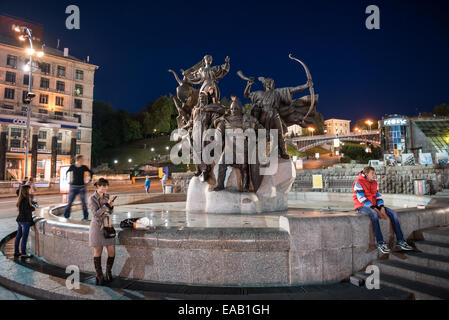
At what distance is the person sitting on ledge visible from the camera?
4676 mm

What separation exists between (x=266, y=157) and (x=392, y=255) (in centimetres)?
480

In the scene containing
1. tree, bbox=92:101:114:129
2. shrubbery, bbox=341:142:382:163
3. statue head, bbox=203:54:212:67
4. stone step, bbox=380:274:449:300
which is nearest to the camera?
stone step, bbox=380:274:449:300

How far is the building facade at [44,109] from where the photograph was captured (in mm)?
47000

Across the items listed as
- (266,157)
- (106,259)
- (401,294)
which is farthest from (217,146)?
(401,294)

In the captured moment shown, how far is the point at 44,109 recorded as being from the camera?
182ft

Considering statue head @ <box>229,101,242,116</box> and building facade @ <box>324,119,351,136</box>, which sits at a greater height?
building facade @ <box>324,119,351,136</box>

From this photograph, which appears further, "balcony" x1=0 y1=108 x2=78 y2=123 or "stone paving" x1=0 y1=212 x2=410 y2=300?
"balcony" x1=0 y1=108 x2=78 y2=123

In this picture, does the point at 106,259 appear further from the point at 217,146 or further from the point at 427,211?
the point at 427,211

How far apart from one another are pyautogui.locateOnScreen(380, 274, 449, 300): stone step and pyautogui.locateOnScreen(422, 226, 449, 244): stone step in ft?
3.74

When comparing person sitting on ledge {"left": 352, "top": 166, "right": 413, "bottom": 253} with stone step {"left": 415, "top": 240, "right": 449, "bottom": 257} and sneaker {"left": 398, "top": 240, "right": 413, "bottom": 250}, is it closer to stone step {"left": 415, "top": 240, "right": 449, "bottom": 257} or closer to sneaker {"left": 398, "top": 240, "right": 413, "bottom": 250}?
sneaker {"left": 398, "top": 240, "right": 413, "bottom": 250}

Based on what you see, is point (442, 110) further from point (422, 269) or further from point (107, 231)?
point (107, 231)

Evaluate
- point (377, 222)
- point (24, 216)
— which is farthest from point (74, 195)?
point (377, 222)

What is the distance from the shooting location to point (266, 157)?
8820 mm

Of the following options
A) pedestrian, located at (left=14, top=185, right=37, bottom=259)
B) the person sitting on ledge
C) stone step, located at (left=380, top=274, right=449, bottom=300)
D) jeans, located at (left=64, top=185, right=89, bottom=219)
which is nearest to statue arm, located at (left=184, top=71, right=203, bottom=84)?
jeans, located at (left=64, top=185, right=89, bottom=219)
